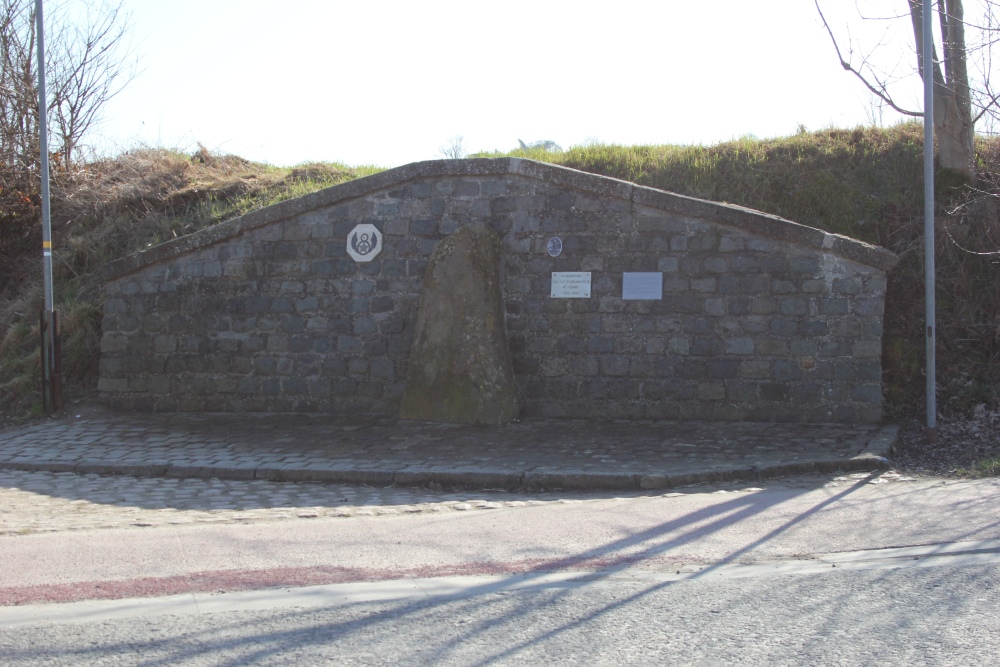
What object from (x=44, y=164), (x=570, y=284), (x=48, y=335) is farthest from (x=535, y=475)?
(x=44, y=164)

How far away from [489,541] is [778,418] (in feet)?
16.6

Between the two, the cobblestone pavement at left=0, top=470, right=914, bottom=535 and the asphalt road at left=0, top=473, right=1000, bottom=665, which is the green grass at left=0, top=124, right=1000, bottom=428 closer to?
the cobblestone pavement at left=0, top=470, right=914, bottom=535

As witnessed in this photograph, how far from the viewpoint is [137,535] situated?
245 inches

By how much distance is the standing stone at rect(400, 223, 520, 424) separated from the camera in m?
10.3

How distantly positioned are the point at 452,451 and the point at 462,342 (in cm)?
174

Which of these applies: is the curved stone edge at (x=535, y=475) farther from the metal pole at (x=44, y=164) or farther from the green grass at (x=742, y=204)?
the metal pole at (x=44, y=164)

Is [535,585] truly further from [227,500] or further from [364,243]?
[364,243]

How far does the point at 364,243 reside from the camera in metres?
11.3

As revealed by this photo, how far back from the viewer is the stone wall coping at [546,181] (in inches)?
379

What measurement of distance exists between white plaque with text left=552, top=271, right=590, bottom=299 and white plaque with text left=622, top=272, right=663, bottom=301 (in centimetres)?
46

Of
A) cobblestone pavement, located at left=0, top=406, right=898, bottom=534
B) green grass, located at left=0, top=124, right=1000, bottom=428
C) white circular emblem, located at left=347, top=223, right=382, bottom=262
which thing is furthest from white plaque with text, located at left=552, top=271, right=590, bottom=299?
green grass, located at left=0, top=124, right=1000, bottom=428

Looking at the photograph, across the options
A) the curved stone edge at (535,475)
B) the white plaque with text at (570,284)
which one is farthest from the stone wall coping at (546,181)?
the curved stone edge at (535,475)

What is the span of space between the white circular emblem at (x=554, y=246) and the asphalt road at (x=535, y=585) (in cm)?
428

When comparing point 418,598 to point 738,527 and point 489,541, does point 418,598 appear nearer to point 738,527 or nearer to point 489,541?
point 489,541
